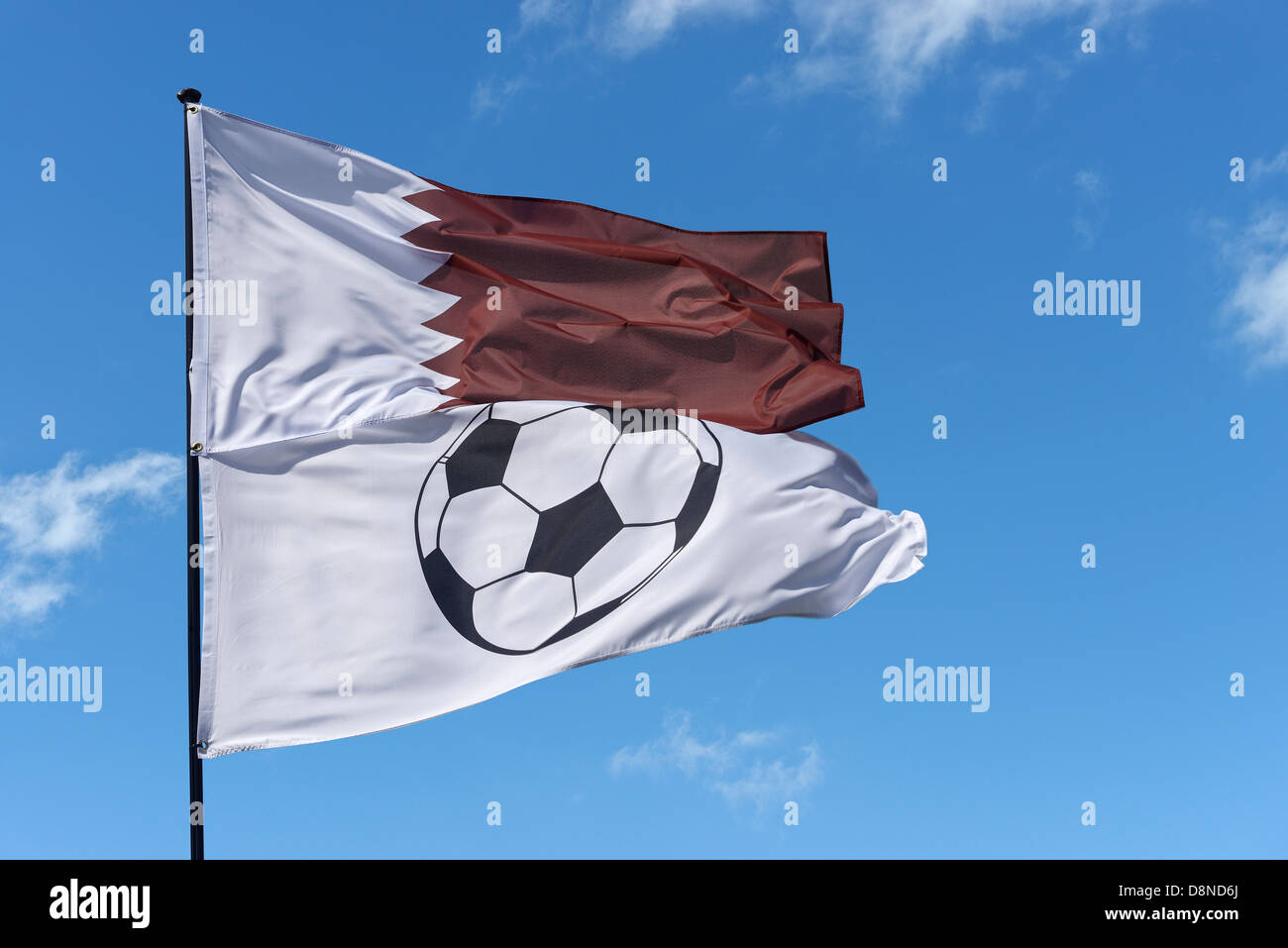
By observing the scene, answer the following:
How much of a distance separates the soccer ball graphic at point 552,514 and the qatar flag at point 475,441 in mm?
23

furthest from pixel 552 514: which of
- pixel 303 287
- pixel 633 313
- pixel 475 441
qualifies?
pixel 303 287

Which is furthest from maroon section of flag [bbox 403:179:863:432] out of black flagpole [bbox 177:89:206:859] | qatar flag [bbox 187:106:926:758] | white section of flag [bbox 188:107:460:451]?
black flagpole [bbox 177:89:206:859]

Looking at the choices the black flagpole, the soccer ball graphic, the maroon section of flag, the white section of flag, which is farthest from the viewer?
the maroon section of flag

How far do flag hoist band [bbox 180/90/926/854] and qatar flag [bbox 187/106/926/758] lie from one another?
23mm

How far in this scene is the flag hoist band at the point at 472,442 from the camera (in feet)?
42.2

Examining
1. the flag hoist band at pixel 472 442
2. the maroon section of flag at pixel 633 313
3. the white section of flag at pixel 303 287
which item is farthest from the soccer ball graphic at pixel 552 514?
the white section of flag at pixel 303 287

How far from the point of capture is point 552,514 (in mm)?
14453

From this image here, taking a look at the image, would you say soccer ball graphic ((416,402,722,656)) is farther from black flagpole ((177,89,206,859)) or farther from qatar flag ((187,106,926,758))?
black flagpole ((177,89,206,859))

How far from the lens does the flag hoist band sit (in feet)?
42.2

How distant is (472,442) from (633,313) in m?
2.42

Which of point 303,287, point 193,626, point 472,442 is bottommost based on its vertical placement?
point 193,626

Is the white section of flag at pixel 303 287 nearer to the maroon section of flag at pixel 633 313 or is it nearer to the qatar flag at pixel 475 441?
the qatar flag at pixel 475 441

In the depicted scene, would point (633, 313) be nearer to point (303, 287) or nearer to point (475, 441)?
point (475, 441)
